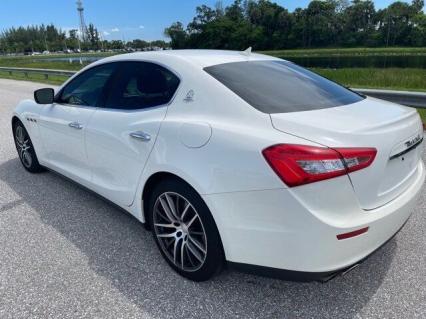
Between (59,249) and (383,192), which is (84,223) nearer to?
(59,249)

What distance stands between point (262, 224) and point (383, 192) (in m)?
0.77

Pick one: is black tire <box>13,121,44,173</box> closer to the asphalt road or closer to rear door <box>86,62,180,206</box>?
the asphalt road

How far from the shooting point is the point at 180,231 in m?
2.66

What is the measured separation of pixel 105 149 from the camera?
3.16 m

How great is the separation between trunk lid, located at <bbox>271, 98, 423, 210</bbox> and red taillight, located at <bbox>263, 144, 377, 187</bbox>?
5cm

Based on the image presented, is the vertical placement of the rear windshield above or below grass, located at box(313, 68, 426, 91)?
above

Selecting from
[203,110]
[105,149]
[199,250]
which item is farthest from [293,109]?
[105,149]

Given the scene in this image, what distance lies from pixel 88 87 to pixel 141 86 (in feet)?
3.16

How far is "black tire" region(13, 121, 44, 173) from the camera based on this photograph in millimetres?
4828

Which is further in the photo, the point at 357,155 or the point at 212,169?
the point at 212,169

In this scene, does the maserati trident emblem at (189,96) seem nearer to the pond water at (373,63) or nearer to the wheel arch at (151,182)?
the wheel arch at (151,182)

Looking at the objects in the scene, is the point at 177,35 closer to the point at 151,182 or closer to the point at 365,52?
the point at 365,52

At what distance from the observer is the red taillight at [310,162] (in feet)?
6.29

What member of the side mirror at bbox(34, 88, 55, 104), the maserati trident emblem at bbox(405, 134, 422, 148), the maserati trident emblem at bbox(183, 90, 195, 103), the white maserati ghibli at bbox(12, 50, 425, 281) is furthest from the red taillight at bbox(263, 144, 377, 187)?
the side mirror at bbox(34, 88, 55, 104)
